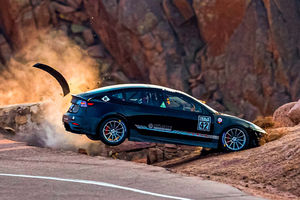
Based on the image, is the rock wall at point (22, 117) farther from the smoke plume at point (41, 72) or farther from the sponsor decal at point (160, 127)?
the smoke plume at point (41, 72)

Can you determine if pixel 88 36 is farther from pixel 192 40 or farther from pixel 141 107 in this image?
pixel 141 107

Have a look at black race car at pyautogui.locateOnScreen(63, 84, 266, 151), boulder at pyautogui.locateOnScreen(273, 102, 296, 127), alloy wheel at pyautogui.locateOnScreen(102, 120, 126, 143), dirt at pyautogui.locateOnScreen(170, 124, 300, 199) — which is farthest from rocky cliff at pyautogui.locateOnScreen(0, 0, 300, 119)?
alloy wheel at pyautogui.locateOnScreen(102, 120, 126, 143)

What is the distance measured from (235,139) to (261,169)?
8.12 ft

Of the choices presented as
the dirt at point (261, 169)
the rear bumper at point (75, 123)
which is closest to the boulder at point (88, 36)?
the rear bumper at point (75, 123)

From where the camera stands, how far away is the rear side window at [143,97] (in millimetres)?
13078

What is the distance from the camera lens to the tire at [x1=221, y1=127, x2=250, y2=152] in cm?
1336

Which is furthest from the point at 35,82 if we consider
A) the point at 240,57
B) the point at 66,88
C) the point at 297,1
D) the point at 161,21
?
the point at 66,88

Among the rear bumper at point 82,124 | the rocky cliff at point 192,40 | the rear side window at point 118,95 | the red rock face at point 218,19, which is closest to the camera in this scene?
the rear bumper at point 82,124

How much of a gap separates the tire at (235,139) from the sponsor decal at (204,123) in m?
0.44

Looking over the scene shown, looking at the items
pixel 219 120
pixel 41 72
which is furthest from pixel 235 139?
pixel 41 72

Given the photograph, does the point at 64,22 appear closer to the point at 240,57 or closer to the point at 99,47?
the point at 99,47

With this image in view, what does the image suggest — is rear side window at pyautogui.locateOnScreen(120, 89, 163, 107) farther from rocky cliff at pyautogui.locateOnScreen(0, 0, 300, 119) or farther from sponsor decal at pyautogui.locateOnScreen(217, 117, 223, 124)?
rocky cliff at pyautogui.locateOnScreen(0, 0, 300, 119)

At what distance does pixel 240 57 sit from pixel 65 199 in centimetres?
2931

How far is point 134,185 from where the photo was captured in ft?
29.9
